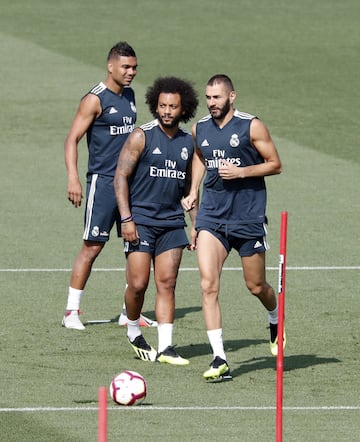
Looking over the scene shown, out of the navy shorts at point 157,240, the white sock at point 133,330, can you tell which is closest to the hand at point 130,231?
the navy shorts at point 157,240

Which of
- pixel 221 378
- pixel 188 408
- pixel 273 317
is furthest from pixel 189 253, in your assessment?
pixel 188 408

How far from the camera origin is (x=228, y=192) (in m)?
13.3

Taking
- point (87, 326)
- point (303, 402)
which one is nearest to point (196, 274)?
point (87, 326)

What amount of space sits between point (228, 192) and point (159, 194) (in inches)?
27.4

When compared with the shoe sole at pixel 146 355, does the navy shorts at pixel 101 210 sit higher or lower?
higher

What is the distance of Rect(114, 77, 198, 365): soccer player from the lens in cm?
1346

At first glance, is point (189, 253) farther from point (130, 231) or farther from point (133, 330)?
point (130, 231)

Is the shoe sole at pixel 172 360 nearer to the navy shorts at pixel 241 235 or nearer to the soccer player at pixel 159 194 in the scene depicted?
the soccer player at pixel 159 194

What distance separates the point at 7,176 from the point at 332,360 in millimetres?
11013

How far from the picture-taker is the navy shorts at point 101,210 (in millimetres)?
14914

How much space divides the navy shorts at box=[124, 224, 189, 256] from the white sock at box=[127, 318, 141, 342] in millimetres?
674

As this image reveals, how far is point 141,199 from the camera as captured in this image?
13.6m

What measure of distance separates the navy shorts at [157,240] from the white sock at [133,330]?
674 mm

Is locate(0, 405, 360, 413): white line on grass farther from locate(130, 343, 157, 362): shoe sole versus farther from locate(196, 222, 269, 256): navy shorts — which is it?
locate(196, 222, 269, 256): navy shorts
